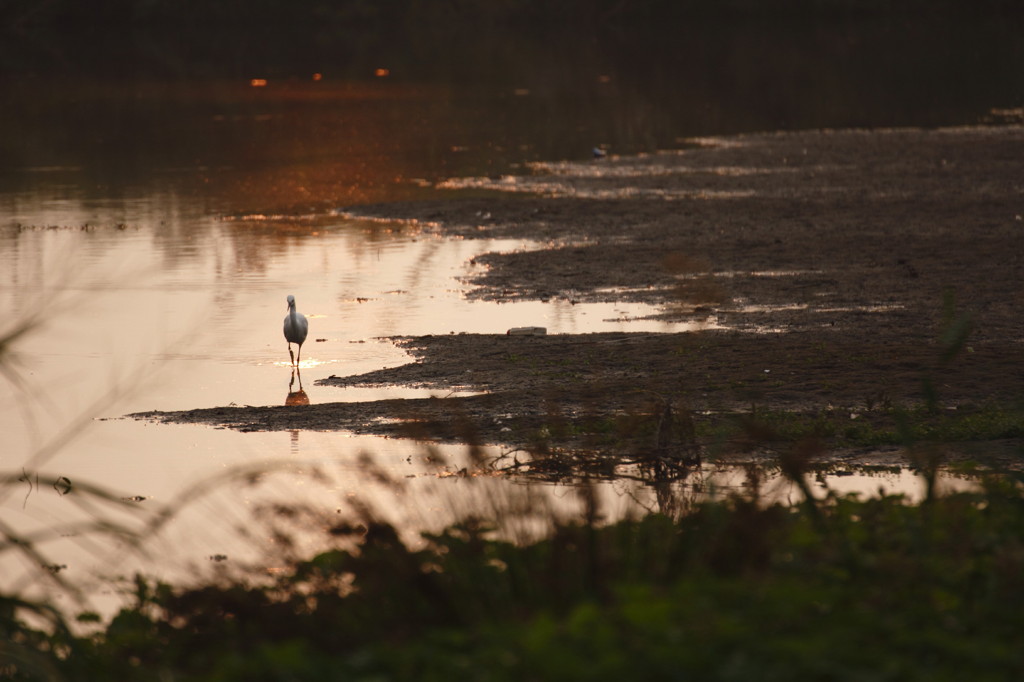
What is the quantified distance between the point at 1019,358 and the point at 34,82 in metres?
41.8

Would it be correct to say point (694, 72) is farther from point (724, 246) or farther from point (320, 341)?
point (320, 341)

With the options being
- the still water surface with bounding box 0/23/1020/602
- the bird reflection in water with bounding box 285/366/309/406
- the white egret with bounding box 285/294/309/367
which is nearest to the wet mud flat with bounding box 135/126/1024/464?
the bird reflection in water with bounding box 285/366/309/406

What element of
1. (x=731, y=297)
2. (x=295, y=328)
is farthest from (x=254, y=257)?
(x=731, y=297)

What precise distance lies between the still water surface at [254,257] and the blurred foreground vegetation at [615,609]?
0.31 m

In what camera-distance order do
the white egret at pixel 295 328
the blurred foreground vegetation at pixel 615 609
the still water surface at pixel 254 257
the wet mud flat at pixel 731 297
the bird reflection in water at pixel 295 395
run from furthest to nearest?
the white egret at pixel 295 328
the bird reflection in water at pixel 295 395
the wet mud flat at pixel 731 297
the still water surface at pixel 254 257
the blurred foreground vegetation at pixel 615 609

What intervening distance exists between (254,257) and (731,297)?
6501mm

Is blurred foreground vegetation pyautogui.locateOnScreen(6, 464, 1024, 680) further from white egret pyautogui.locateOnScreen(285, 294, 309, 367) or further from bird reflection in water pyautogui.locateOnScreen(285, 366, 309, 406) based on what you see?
white egret pyautogui.locateOnScreen(285, 294, 309, 367)

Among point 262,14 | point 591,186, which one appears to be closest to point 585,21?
point 262,14

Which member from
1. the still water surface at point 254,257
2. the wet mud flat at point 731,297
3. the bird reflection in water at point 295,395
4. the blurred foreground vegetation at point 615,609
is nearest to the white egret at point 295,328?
the still water surface at point 254,257

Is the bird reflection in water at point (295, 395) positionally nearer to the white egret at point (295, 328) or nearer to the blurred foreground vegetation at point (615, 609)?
the white egret at point (295, 328)

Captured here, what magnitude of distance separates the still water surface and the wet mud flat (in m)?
0.47

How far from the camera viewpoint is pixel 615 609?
15.6ft

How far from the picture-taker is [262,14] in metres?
86.0

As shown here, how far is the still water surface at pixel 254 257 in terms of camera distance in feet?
28.1
